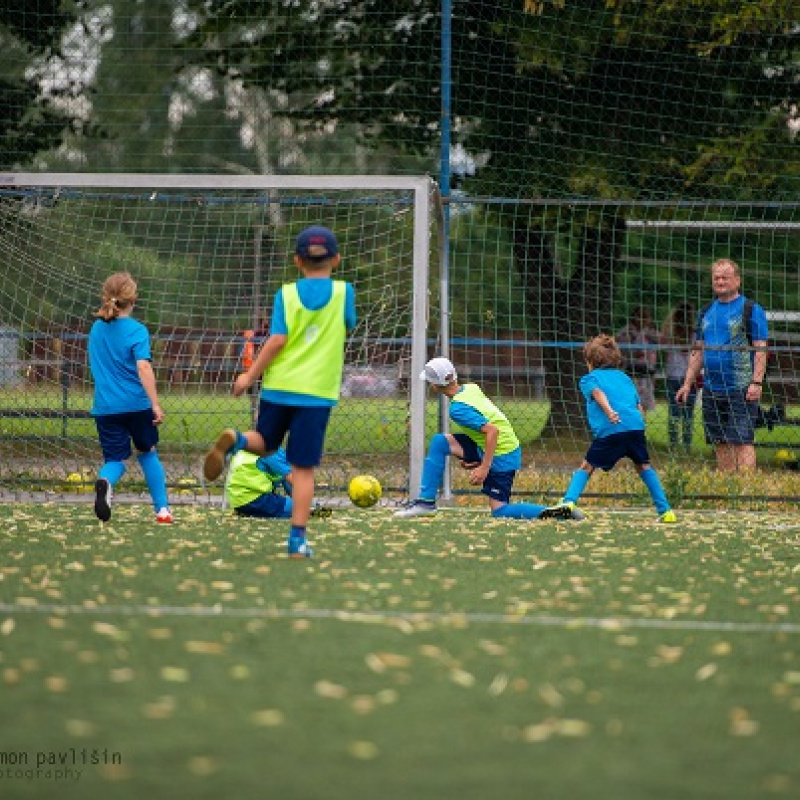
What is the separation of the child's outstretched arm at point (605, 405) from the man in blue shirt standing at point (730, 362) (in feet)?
5.28

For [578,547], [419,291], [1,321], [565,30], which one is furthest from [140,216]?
[578,547]

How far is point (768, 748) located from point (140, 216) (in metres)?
13.4

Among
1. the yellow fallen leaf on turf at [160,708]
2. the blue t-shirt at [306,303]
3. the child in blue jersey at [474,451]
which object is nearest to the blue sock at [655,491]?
the child in blue jersey at [474,451]

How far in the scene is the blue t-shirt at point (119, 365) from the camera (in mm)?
9242

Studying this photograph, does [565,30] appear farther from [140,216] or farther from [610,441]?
[610,441]

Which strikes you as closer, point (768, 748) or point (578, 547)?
point (768, 748)

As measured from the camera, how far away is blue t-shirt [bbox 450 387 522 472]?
33.6 feet

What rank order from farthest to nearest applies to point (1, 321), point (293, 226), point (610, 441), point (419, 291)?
point (293, 226) → point (1, 321) → point (419, 291) → point (610, 441)

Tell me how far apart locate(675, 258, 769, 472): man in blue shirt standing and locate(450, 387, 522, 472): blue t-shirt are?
1.85 m

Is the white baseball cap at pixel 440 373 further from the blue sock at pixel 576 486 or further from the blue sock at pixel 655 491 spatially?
the blue sock at pixel 655 491

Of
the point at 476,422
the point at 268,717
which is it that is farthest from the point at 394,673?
the point at 476,422

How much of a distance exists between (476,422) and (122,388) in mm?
2287

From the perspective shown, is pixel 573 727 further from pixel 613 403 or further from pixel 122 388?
pixel 613 403

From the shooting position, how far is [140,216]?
16375 mm
